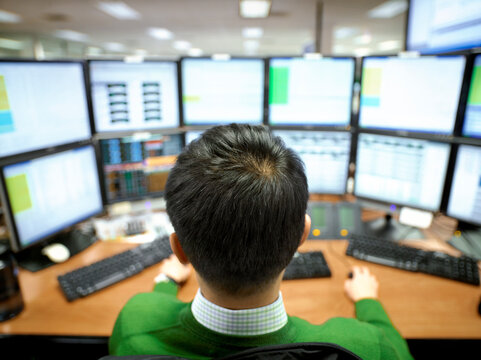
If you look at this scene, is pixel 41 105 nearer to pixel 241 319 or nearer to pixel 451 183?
pixel 241 319

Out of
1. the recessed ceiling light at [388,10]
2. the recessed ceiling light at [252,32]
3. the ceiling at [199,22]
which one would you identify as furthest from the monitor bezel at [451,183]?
the recessed ceiling light at [252,32]

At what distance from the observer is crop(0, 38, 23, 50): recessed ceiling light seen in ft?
30.8

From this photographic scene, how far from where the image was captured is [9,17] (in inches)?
281

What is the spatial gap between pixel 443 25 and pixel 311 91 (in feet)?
2.49

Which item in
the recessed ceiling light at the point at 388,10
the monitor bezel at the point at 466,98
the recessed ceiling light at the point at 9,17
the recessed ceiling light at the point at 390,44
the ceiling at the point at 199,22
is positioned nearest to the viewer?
the monitor bezel at the point at 466,98

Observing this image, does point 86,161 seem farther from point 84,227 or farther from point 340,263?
point 340,263

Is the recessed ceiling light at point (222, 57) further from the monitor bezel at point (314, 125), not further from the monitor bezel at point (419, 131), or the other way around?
Result: the monitor bezel at point (419, 131)

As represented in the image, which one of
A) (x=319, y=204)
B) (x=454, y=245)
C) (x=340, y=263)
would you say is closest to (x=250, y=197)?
(x=340, y=263)

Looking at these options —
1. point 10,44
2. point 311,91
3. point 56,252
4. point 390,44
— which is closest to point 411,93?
point 311,91

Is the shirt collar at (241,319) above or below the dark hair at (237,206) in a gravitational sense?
below

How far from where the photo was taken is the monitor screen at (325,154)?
5.37 ft

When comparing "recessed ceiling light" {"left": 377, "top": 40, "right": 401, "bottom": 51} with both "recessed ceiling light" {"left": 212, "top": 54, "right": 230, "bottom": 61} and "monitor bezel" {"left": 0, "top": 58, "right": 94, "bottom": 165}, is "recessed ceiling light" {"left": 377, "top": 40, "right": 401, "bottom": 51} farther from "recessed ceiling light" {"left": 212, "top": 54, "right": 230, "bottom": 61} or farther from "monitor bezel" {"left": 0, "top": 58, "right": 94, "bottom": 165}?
"monitor bezel" {"left": 0, "top": 58, "right": 94, "bottom": 165}

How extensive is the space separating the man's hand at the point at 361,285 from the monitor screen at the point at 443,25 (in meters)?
1.20

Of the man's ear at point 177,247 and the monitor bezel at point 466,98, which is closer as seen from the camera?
the man's ear at point 177,247
